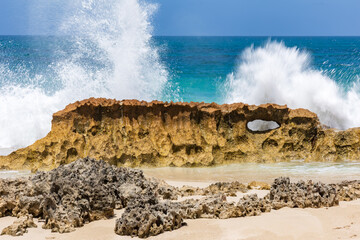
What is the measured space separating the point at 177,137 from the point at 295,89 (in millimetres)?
4551

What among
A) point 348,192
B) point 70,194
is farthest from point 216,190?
point 70,194

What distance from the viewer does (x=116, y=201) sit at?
4.94 meters

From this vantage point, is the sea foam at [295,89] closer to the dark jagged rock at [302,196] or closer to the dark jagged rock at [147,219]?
the dark jagged rock at [302,196]

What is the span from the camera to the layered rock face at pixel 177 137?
26.2ft

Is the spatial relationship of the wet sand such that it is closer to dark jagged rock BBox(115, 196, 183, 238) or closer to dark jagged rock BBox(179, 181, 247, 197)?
dark jagged rock BBox(179, 181, 247, 197)

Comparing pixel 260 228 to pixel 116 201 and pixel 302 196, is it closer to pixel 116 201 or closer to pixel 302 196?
pixel 302 196

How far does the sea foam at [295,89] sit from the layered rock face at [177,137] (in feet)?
9.01

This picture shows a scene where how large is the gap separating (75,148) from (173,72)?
16.9 metres

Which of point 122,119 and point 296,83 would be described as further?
point 296,83

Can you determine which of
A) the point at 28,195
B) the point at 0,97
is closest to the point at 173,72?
the point at 0,97

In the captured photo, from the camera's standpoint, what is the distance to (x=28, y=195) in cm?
480

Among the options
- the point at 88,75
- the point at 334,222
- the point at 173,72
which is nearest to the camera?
the point at 334,222

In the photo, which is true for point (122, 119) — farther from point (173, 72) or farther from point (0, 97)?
point (173, 72)

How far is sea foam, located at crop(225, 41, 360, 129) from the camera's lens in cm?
1142
